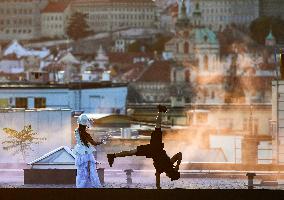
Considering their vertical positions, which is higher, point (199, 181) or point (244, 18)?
point (244, 18)

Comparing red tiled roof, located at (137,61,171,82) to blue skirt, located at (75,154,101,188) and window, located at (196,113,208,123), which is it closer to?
window, located at (196,113,208,123)

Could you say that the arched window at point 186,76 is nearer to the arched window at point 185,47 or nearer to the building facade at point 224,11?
the arched window at point 185,47

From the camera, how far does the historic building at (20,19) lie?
6381 centimetres

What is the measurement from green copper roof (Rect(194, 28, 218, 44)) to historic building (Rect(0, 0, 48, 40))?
1276 cm

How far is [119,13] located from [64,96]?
49624 millimetres

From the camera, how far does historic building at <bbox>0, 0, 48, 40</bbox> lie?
63.8 m

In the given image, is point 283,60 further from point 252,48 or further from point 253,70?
point 252,48

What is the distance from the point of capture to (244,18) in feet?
204

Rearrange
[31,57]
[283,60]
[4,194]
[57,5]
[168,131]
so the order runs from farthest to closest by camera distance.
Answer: [57,5] < [31,57] < [168,131] < [283,60] < [4,194]

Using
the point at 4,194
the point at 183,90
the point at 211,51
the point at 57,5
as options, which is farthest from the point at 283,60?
the point at 57,5

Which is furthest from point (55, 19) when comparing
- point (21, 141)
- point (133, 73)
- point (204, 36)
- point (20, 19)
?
point (21, 141)

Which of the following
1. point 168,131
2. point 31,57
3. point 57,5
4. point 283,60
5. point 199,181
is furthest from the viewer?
point 57,5

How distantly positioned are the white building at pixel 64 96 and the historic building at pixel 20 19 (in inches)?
1679

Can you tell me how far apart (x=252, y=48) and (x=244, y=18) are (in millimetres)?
7528
